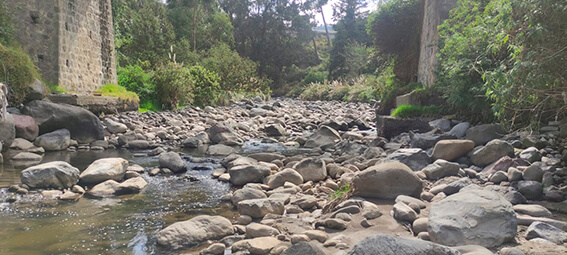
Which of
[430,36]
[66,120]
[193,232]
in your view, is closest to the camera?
[193,232]

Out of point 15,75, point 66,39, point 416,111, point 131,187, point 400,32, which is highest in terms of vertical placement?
point 400,32

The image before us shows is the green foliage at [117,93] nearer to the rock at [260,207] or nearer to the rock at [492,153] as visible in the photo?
the rock at [260,207]

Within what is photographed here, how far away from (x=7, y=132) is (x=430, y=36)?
961cm

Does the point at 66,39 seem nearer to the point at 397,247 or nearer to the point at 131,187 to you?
the point at 131,187

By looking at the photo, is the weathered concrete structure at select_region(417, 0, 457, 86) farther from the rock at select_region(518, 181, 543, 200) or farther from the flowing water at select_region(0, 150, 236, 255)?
the flowing water at select_region(0, 150, 236, 255)

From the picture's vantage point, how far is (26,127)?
25.2 ft

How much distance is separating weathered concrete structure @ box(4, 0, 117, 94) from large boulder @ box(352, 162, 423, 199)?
32.8 ft

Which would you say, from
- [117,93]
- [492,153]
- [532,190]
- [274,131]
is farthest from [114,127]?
[532,190]

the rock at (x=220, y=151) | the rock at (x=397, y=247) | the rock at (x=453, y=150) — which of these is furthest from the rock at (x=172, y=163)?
the rock at (x=397, y=247)

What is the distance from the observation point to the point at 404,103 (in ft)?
31.6

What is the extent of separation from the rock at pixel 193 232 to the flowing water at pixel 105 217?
10 cm

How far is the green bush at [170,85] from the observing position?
45.9 feet

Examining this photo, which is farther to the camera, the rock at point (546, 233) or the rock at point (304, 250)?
the rock at point (546, 233)

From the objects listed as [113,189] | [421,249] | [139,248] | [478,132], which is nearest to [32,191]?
[113,189]
